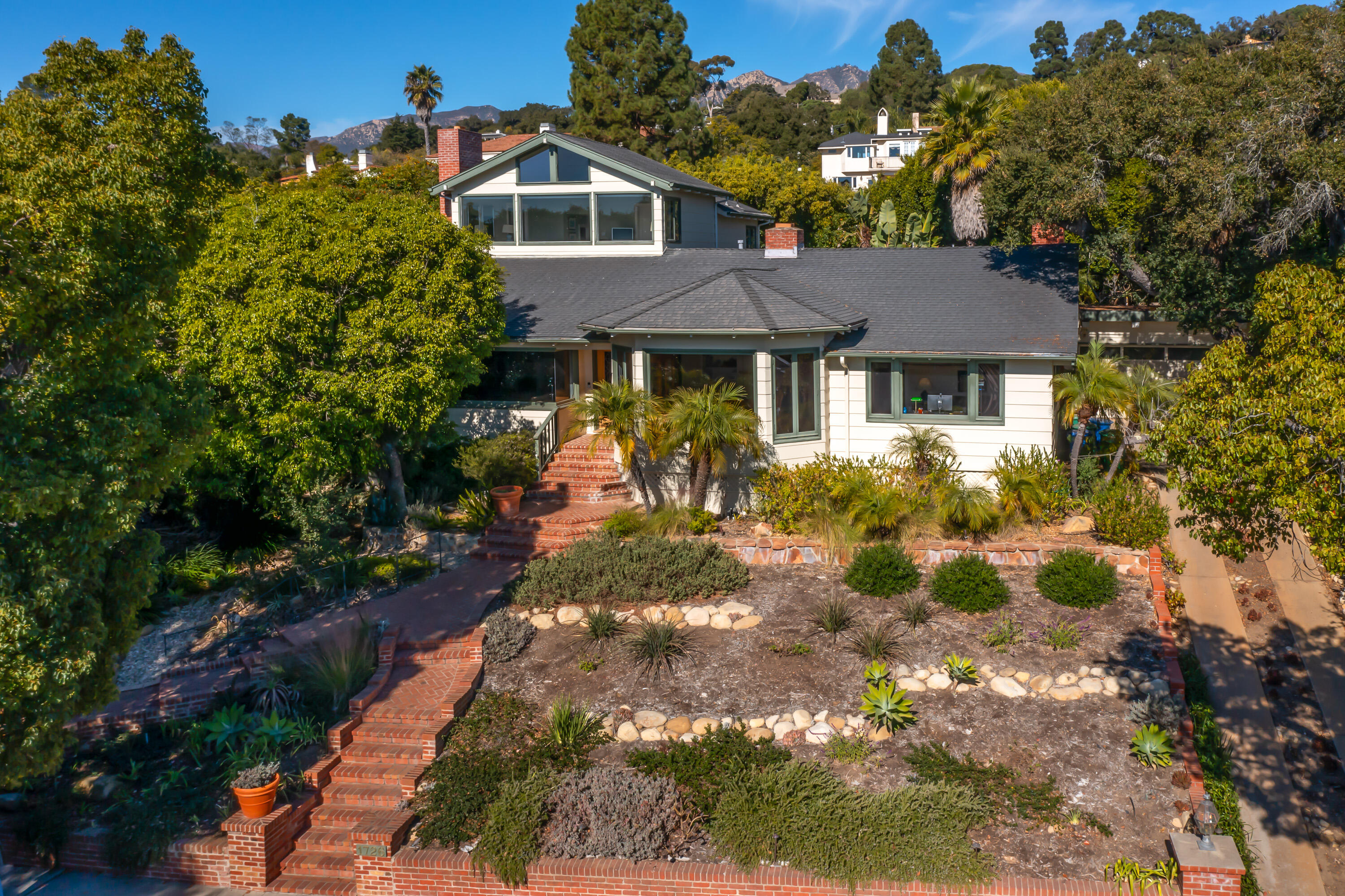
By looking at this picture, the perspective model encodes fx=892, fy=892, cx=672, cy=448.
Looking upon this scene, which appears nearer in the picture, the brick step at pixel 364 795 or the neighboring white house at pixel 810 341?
the brick step at pixel 364 795

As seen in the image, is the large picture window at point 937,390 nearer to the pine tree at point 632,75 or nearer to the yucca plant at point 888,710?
the yucca plant at point 888,710

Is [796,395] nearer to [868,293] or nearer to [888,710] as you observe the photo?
[868,293]

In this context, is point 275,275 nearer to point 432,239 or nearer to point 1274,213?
point 432,239

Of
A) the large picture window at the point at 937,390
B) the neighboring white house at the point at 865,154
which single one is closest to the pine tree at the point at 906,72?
the neighboring white house at the point at 865,154

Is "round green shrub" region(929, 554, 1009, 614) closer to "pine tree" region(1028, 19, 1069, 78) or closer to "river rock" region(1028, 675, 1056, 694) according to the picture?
"river rock" region(1028, 675, 1056, 694)

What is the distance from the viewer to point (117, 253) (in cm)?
903

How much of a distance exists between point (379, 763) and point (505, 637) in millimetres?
2577

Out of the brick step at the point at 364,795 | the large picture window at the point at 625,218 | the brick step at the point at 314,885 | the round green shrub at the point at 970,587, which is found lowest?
the brick step at the point at 314,885

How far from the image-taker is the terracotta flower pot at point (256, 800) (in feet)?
33.3

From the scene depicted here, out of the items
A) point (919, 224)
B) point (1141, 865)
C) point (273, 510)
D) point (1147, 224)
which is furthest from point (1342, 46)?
point (919, 224)

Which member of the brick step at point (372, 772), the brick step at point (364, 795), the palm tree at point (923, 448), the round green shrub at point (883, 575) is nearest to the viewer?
the brick step at point (364, 795)

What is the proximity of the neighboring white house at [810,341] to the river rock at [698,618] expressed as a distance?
432cm

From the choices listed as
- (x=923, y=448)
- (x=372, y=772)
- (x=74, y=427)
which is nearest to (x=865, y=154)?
(x=923, y=448)

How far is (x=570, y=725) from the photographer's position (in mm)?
11219
